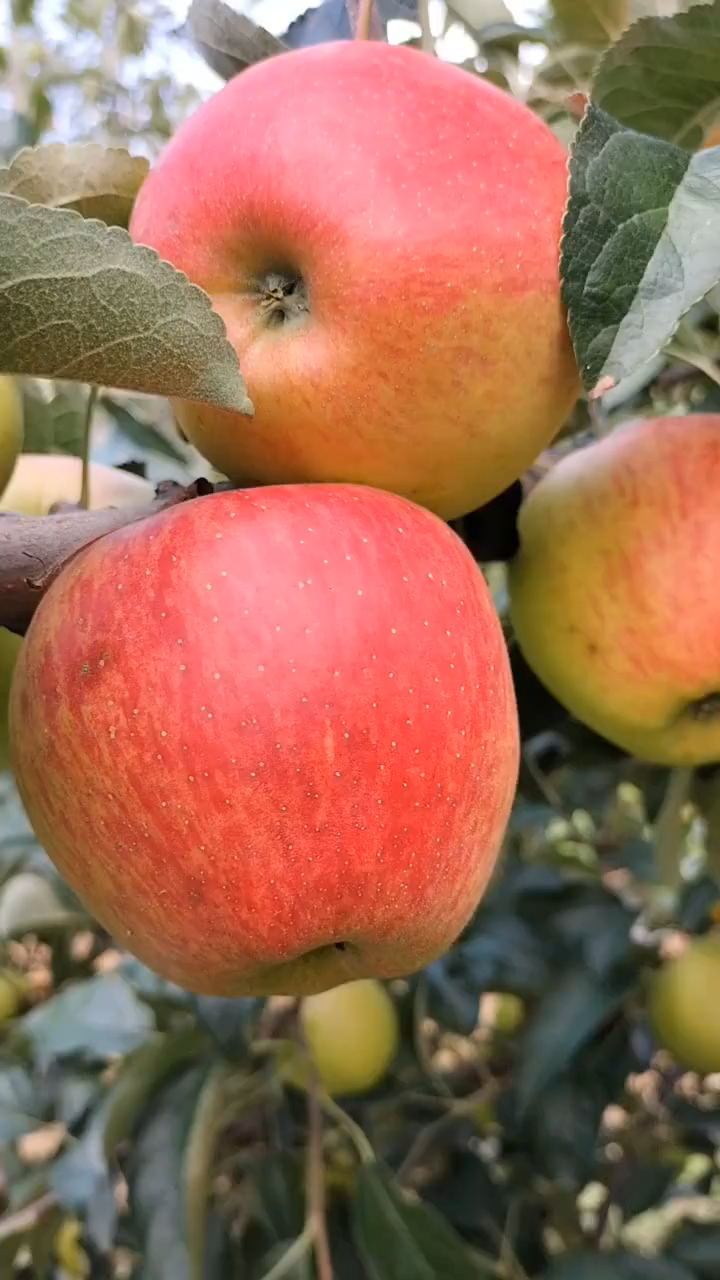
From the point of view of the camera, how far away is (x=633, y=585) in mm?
547

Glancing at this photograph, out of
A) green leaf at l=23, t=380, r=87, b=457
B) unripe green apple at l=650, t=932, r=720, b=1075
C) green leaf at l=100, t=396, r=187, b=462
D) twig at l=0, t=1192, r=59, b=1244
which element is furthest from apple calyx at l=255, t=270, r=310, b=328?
twig at l=0, t=1192, r=59, b=1244

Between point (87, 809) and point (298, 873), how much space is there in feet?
0.27

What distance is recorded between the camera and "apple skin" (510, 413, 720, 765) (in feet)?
1.77

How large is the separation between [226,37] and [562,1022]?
79 centimetres

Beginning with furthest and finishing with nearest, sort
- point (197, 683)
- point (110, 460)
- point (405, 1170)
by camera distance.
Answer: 1. point (405, 1170)
2. point (110, 460)
3. point (197, 683)

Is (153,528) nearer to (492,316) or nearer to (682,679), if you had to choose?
(492,316)

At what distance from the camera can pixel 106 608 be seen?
0.38 metres

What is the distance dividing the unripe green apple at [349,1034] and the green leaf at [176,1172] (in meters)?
0.14

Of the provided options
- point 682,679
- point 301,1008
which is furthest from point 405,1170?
point 682,679

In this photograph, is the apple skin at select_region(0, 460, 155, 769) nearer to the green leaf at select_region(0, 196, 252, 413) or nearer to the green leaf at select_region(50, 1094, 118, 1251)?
the green leaf at select_region(0, 196, 252, 413)

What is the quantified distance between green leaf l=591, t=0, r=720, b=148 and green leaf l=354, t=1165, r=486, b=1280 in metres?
0.73

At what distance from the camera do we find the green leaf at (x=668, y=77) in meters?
0.53

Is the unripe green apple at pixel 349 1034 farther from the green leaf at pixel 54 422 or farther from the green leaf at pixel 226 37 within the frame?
the green leaf at pixel 226 37

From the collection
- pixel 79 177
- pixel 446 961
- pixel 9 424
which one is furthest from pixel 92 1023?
pixel 79 177
